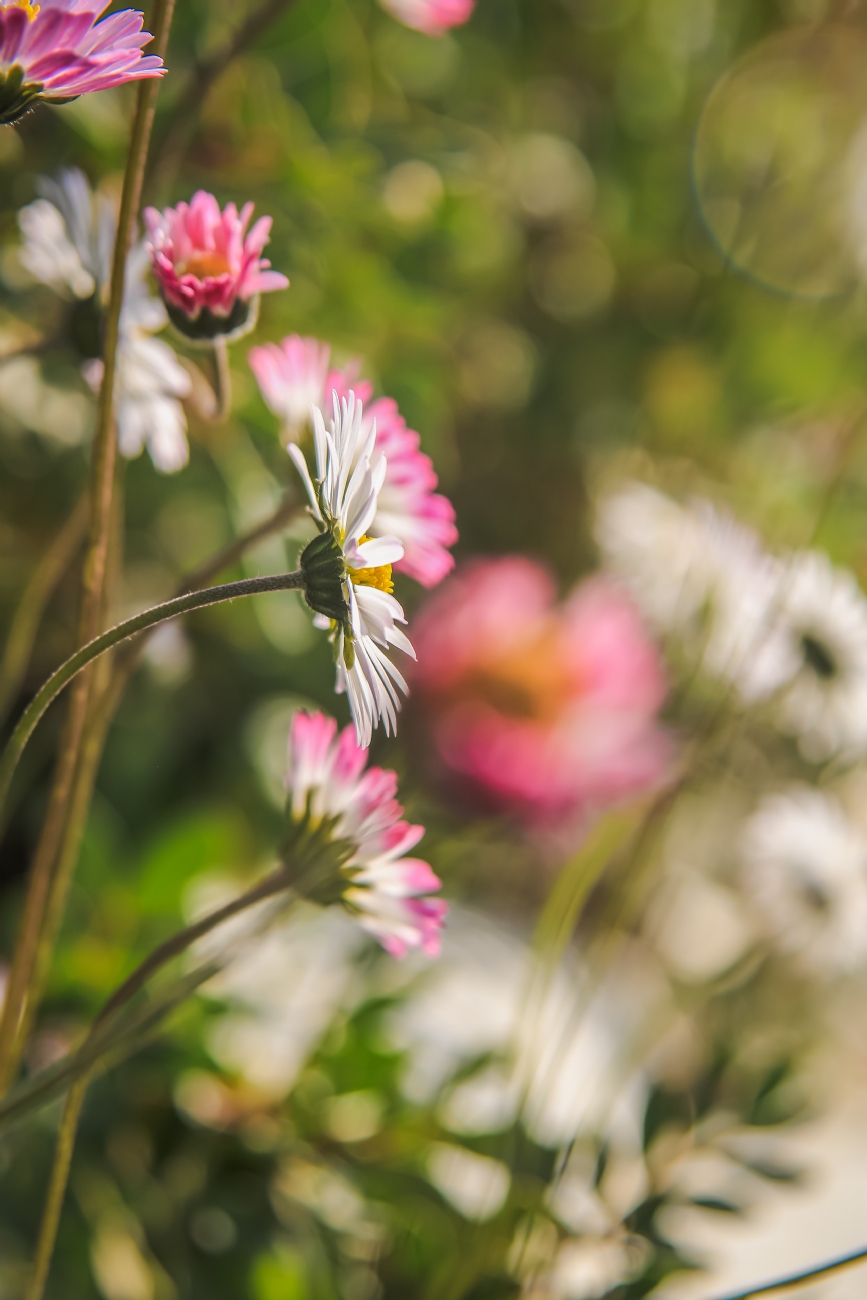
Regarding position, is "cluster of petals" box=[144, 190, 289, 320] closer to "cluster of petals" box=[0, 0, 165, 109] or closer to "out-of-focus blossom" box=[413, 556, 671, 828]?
"cluster of petals" box=[0, 0, 165, 109]

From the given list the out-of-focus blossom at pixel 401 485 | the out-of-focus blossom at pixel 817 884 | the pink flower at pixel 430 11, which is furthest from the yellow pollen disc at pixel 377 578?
the out-of-focus blossom at pixel 817 884

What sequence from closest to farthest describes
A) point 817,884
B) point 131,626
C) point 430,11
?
point 131,626, point 430,11, point 817,884

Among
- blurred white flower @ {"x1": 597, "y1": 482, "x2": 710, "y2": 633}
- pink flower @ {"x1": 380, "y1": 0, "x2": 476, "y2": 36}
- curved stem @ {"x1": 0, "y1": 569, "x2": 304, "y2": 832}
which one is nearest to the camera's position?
curved stem @ {"x1": 0, "y1": 569, "x2": 304, "y2": 832}

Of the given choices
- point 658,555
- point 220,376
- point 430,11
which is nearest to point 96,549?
point 220,376

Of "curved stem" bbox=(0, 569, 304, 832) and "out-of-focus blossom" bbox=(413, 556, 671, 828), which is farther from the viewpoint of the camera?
"out-of-focus blossom" bbox=(413, 556, 671, 828)

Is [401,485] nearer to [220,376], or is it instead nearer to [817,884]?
[220,376]

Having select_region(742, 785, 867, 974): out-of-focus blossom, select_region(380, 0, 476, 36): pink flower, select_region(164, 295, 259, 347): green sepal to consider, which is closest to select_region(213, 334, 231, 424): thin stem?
select_region(164, 295, 259, 347): green sepal
